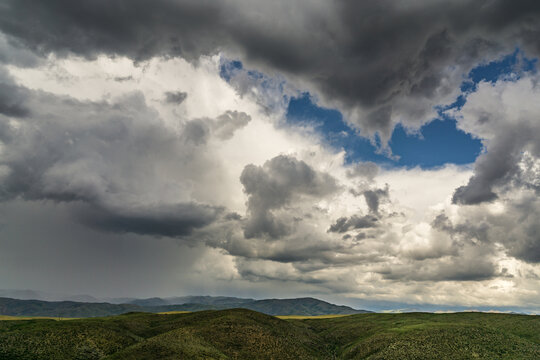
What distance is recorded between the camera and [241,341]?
10569 centimetres

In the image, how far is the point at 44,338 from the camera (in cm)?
8512

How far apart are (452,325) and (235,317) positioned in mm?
82682

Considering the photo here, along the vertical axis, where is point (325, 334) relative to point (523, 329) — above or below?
below

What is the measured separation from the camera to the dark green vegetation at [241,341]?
8094 centimetres

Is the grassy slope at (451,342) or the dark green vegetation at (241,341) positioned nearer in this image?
the dark green vegetation at (241,341)

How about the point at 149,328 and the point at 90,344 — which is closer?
the point at 90,344

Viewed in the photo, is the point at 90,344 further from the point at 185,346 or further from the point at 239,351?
the point at 239,351

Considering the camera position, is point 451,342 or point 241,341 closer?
point 451,342

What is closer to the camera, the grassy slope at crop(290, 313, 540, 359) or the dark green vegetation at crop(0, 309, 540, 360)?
the dark green vegetation at crop(0, 309, 540, 360)

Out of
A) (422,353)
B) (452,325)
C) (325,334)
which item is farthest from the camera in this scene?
(325,334)

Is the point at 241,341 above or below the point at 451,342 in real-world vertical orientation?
below

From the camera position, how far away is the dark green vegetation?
8094cm

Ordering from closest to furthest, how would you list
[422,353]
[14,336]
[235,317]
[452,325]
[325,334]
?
1. [14,336]
2. [422,353]
3. [452,325]
4. [235,317]
5. [325,334]

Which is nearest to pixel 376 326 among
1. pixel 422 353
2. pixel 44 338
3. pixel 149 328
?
pixel 422 353
